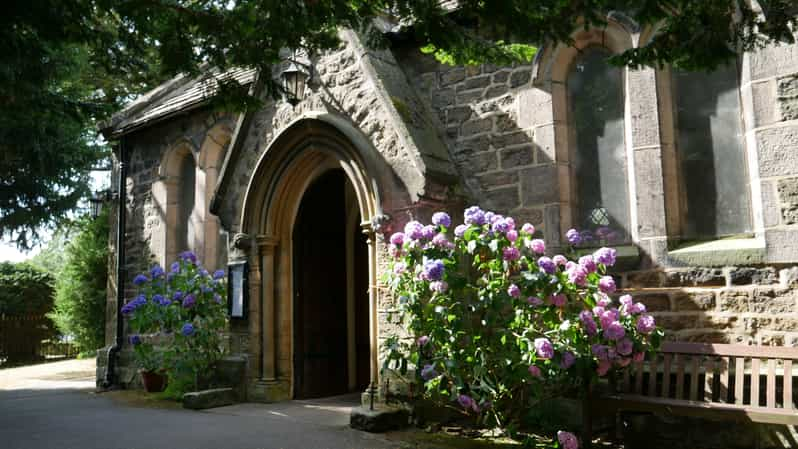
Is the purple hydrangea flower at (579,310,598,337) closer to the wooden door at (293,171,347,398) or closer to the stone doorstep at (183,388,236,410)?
the wooden door at (293,171,347,398)

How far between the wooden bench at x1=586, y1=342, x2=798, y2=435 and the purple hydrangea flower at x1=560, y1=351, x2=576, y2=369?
679 mm

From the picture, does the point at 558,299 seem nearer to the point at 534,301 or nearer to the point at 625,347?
the point at 534,301

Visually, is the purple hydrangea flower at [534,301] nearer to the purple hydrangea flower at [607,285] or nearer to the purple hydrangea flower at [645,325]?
the purple hydrangea flower at [607,285]

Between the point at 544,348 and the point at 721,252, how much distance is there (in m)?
2.23

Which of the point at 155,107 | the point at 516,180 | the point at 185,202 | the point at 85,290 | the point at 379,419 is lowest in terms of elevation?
the point at 379,419

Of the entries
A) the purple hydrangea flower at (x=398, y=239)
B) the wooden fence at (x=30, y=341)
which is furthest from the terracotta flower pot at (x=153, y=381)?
the wooden fence at (x=30, y=341)

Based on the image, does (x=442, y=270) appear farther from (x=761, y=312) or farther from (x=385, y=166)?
(x=761, y=312)

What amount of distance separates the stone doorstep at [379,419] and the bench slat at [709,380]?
2.59 metres

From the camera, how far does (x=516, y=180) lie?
6.85 meters

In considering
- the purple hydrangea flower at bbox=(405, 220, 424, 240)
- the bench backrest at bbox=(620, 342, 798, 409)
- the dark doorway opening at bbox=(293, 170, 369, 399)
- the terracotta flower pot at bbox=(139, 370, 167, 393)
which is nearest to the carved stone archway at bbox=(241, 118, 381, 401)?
the dark doorway opening at bbox=(293, 170, 369, 399)

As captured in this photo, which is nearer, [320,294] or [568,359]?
[568,359]

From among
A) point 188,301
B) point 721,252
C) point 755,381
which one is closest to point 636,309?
point 755,381

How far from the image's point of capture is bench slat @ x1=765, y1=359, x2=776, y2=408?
14.9 ft

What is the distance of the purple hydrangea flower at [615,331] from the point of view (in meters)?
4.62
